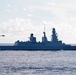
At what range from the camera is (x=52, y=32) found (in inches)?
6329

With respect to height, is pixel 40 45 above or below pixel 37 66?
above

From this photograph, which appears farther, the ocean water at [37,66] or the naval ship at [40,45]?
the naval ship at [40,45]

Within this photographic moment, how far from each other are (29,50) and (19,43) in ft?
14.9

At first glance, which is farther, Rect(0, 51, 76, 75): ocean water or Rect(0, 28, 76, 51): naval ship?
Rect(0, 28, 76, 51): naval ship

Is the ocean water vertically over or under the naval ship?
under

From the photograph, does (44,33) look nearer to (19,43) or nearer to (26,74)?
(19,43)

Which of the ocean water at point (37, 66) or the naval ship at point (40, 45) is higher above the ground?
the naval ship at point (40, 45)

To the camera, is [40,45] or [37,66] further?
[40,45]

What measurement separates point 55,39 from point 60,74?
102799mm

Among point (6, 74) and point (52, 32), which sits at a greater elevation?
point (52, 32)

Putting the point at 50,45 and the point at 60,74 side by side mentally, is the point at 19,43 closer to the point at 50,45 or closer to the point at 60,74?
the point at 50,45

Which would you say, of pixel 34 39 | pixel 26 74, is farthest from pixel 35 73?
pixel 34 39

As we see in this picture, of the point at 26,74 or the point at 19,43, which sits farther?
the point at 19,43

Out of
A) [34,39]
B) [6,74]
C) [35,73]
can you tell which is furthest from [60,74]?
[34,39]
